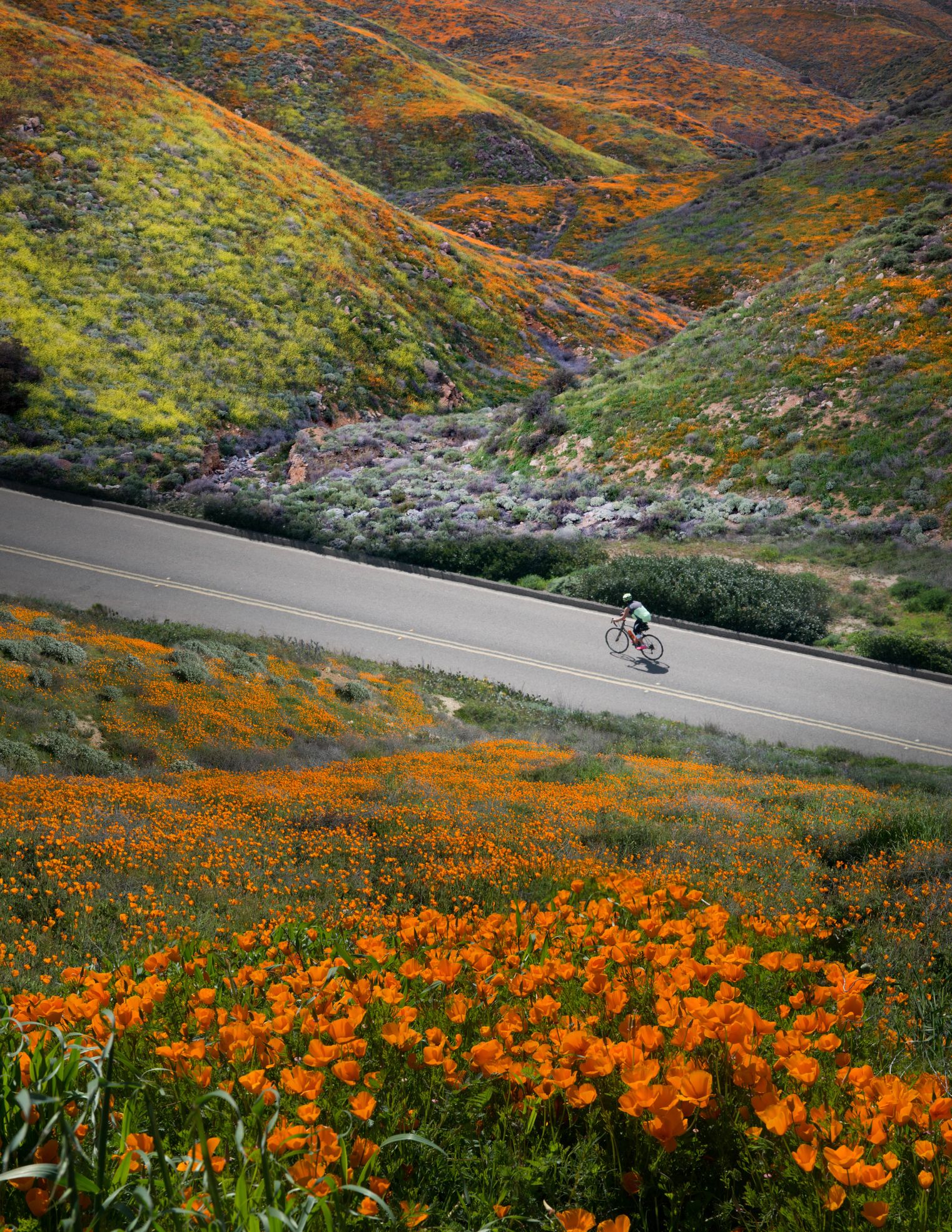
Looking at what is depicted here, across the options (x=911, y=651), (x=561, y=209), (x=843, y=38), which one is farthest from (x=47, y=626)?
(x=843, y=38)

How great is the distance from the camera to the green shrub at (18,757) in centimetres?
870

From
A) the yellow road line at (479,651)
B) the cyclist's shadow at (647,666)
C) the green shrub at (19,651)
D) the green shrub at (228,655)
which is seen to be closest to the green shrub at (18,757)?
the green shrub at (19,651)

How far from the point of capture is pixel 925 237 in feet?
94.2

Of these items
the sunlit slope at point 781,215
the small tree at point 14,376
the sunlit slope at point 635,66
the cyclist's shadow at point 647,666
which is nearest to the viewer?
the cyclist's shadow at point 647,666

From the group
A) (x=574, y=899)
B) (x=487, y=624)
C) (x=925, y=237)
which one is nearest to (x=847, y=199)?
(x=925, y=237)

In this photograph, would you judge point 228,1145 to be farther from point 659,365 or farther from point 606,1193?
point 659,365

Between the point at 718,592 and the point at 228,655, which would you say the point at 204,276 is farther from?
the point at 718,592

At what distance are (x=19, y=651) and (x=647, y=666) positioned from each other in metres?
11.5

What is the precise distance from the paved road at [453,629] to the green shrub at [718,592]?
0.58 metres

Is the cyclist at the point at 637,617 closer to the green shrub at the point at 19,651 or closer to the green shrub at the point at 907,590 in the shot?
the green shrub at the point at 907,590

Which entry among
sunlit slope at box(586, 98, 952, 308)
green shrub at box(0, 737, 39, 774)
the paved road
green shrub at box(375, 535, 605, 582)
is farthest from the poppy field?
sunlit slope at box(586, 98, 952, 308)

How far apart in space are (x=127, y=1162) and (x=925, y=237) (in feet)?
114

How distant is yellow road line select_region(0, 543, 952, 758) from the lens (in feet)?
48.3

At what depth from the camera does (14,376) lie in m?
27.6
